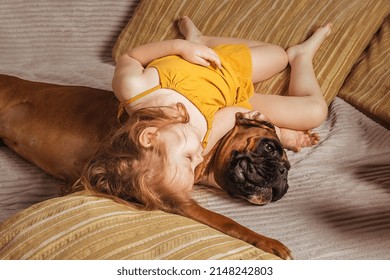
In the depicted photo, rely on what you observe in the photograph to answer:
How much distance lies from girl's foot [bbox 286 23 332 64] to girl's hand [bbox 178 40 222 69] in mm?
250

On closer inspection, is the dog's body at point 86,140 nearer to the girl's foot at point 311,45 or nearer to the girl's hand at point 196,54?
the girl's hand at point 196,54

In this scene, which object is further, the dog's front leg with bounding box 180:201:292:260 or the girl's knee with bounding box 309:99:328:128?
the girl's knee with bounding box 309:99:328:128

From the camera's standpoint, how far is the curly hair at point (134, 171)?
1.18 m

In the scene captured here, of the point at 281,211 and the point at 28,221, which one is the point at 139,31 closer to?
the point at 281,211

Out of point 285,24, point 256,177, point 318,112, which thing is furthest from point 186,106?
point 285,24

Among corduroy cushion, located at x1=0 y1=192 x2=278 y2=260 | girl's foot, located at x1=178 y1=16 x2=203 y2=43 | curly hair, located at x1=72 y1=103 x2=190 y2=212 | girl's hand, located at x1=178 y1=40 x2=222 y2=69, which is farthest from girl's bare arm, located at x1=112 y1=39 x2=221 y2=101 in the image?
corduroy cushion, located at x1=0 y1=192 x2=278 y2=260

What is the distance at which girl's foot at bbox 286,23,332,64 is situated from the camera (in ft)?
5.13

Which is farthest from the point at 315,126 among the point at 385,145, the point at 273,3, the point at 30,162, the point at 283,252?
the point at 30,162

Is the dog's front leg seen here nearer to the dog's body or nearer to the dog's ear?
the dog's body

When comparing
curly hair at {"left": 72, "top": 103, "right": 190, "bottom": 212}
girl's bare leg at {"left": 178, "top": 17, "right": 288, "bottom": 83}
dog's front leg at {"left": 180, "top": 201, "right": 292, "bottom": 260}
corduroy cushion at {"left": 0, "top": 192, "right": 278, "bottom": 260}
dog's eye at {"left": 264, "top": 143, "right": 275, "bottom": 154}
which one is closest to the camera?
corduroy cushion at {"left": 0, "top": 192, "right": 278, "bottom": 260}

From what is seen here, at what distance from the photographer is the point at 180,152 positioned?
3.99 ft

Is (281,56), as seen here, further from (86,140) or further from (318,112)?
(86,140)

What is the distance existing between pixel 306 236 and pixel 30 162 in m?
0.72

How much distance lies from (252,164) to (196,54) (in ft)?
1.07
